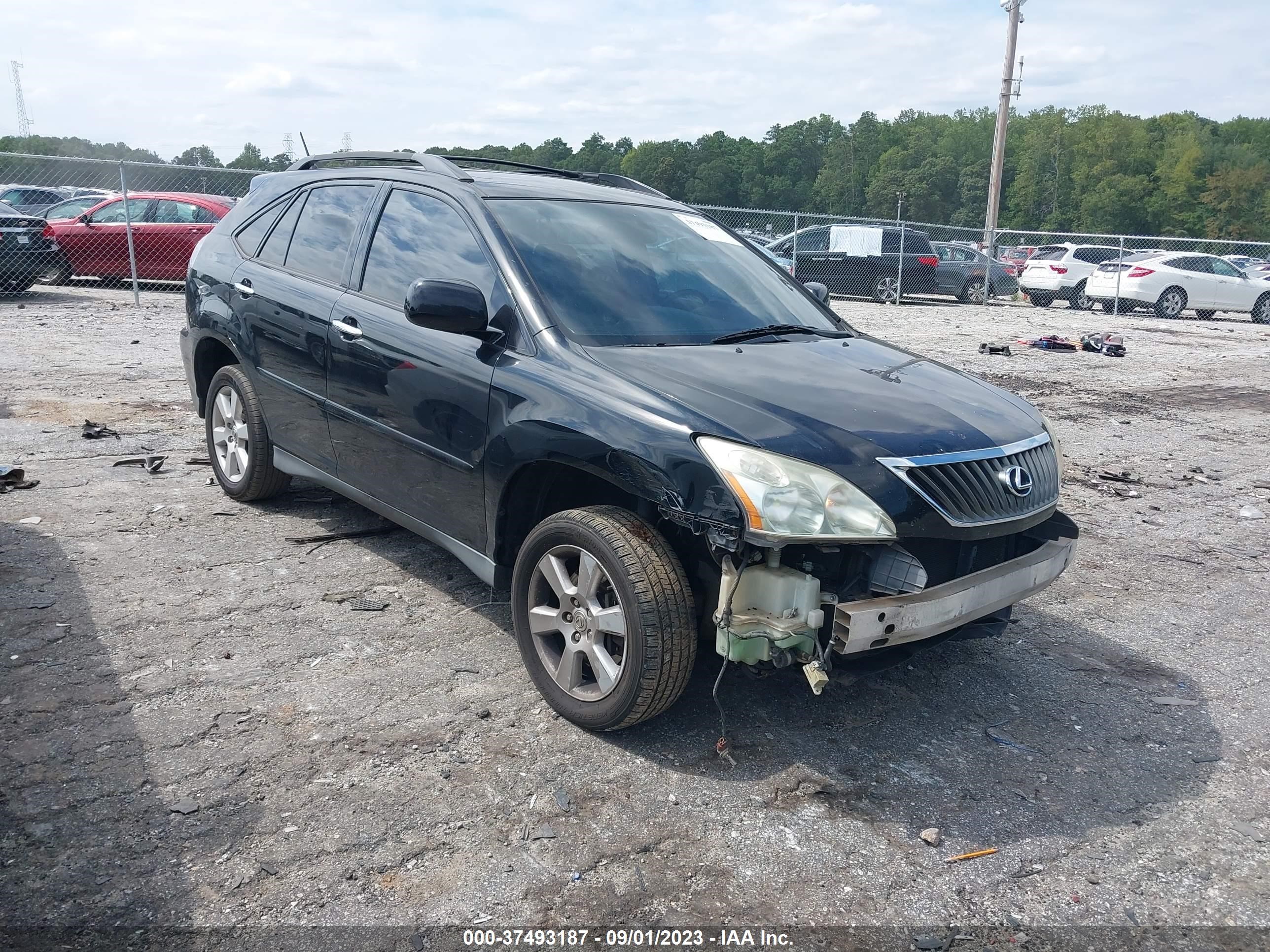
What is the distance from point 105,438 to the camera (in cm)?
707

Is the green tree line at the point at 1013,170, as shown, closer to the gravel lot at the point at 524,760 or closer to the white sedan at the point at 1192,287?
the white sedan at the point at 1192,287

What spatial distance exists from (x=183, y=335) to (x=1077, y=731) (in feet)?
16.6

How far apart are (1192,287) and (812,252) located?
27.7ft

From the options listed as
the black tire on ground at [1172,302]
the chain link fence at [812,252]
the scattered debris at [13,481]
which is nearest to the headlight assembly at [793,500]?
the scattered debris at [13,481]

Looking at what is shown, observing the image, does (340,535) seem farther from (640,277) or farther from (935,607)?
(935,607)

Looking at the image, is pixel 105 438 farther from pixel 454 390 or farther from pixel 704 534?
pixel 704 534

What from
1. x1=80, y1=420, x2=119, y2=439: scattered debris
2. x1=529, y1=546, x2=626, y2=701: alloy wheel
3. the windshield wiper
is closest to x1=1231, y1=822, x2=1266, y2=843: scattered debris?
x1=529, y1=546, x2=626, y2=701: alloy wheel

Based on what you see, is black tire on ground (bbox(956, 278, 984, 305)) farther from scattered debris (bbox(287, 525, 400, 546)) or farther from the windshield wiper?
scattered debris (bbox(287, 525, 400, 546))

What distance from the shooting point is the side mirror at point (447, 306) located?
3592 millimetres

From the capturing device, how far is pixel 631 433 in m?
3.21

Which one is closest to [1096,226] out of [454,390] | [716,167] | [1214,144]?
[1214,144]

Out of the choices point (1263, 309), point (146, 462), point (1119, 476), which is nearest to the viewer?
point (146, 462)

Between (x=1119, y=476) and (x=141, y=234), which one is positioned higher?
(x=141, y=234)

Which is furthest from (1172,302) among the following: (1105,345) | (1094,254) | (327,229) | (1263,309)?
(327,229)
